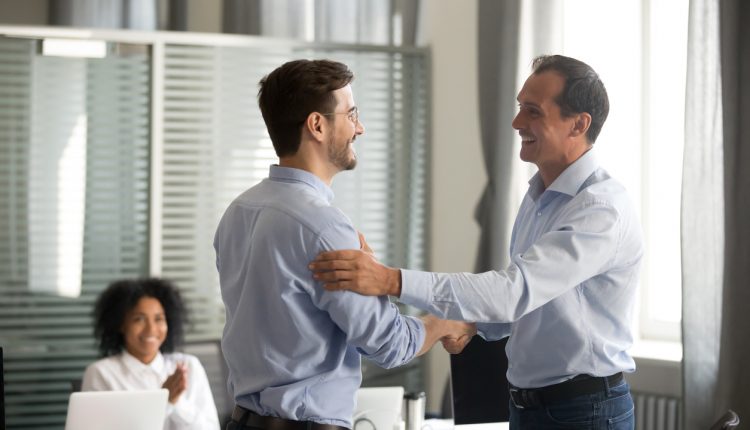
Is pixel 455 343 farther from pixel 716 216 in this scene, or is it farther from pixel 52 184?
pixel 52 184

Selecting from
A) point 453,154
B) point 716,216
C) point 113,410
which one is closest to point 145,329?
point 113,410

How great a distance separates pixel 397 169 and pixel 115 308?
5.33ft

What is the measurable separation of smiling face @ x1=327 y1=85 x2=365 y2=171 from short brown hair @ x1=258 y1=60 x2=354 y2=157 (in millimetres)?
15

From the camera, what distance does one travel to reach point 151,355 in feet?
12.1

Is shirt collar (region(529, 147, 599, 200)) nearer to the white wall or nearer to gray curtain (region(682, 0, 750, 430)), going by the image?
gray curtain (region(682, 0, 750, 430))

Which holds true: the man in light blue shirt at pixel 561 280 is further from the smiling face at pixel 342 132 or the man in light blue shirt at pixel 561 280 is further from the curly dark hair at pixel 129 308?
the curly dark hair at pixel 129 308

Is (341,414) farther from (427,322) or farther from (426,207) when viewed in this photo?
(426,207)

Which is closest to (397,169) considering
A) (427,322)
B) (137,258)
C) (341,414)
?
(137,258)

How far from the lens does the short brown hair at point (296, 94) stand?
1.91 metres

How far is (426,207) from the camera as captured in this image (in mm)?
4941

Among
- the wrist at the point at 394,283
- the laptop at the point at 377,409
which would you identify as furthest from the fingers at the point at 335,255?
the laptop at the point at 377,409

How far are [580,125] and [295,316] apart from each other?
84 centimetres

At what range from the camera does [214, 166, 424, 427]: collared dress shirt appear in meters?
1.82

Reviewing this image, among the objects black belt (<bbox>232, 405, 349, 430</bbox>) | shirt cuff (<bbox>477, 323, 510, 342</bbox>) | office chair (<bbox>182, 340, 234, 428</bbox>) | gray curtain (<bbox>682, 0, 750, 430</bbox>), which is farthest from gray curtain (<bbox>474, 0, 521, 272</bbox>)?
black belt (<bbox>232, 405, 349, 430</bbox>)
